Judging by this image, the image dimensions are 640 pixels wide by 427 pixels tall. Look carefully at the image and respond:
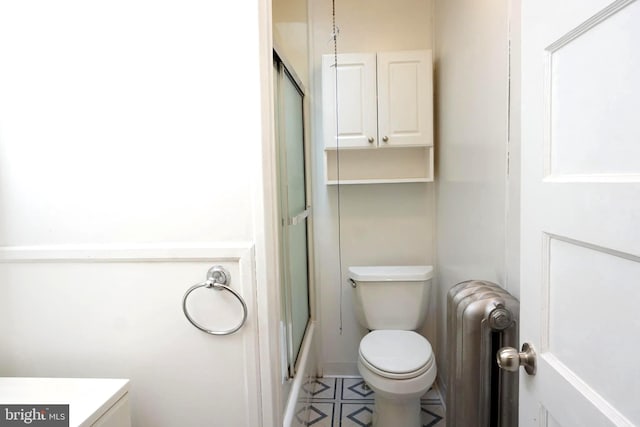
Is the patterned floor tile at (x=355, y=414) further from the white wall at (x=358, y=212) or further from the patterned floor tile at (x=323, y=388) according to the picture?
the white wall at (x=358, y=212)

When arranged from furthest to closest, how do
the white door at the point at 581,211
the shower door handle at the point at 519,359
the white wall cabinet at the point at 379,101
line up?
the white wall cabinet at the point at 379,101
the shower door handle at the point at 519,359
the white door at the point at 581,211

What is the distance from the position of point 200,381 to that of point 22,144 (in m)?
0.86

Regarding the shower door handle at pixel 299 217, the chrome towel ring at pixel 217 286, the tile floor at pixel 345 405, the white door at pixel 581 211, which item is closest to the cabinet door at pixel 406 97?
the shower door handle at pixel 299 217

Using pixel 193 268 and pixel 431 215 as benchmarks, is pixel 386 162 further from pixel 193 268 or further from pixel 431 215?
pixel 193 268

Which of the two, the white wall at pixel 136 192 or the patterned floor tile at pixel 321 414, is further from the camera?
the patterned floor tile at pixel 321 414

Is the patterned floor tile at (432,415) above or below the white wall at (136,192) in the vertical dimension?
below

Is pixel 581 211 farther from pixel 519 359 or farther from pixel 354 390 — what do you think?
pixel 354 390

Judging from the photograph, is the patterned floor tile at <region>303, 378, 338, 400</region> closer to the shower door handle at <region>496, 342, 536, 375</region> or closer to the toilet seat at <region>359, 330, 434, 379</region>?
the toilet seat at <region>359, 330, 434, 379</region>

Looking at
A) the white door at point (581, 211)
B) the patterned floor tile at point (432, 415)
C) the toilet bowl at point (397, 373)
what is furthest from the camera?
the patterned floor tile at point (432, 415)

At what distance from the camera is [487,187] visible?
54.7 inches

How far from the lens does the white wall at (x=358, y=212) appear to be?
213 cm

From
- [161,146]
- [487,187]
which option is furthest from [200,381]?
[487,187]

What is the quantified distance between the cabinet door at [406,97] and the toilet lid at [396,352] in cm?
104

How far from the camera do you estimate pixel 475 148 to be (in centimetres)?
150
